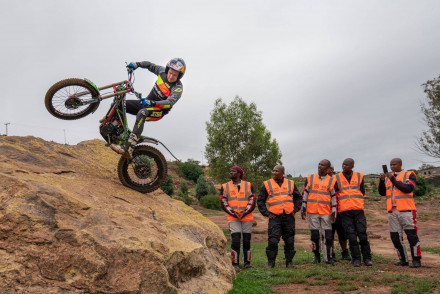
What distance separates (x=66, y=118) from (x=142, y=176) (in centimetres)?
179

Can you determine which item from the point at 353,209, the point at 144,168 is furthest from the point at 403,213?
the point at 144,168

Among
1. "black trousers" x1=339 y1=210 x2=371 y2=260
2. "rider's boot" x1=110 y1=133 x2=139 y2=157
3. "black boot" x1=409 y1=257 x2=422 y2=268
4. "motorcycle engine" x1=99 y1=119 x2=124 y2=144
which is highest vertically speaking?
"motorcycle engine" x1=99 y1=119 x2=124 y2=144

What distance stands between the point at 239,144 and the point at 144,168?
30964 mm

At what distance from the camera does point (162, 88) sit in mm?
7496

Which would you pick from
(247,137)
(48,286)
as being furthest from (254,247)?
(247,137)

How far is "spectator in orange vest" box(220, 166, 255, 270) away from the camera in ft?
27.5

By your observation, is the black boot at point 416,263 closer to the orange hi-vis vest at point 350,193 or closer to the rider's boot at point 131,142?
the orange hi-vis vest at point 350,193

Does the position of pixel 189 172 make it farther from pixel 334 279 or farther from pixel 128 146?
pixel 128 146

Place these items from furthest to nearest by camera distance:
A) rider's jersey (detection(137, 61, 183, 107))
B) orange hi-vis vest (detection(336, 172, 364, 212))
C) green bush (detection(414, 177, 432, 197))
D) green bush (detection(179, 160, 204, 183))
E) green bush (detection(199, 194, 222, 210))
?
green bush (detection(179, 160, 204, 183)) → green bush (detection(199, 194, 222, 210)) → green bush (detection(414, 177, 432, 197)) → orange hi-vis vest (detection(336, 172, 364, 212)) → rider's jersey (detection(137, 61, 183, 107))

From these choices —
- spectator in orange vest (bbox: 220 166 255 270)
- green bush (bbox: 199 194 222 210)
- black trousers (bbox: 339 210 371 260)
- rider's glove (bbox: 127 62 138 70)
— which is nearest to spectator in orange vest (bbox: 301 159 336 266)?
black trousers (bbox: 339 210 371 260)

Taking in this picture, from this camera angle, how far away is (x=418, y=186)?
3431cm

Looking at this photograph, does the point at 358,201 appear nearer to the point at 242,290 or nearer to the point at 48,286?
the point at 242,290

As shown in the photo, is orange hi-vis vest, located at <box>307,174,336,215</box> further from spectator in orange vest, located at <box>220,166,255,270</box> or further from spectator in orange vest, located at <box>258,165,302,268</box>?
spectator in orange vest, located at <box>220,166,255,270</box>

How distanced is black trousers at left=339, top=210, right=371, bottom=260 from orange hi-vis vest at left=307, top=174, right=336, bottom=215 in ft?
1.45
